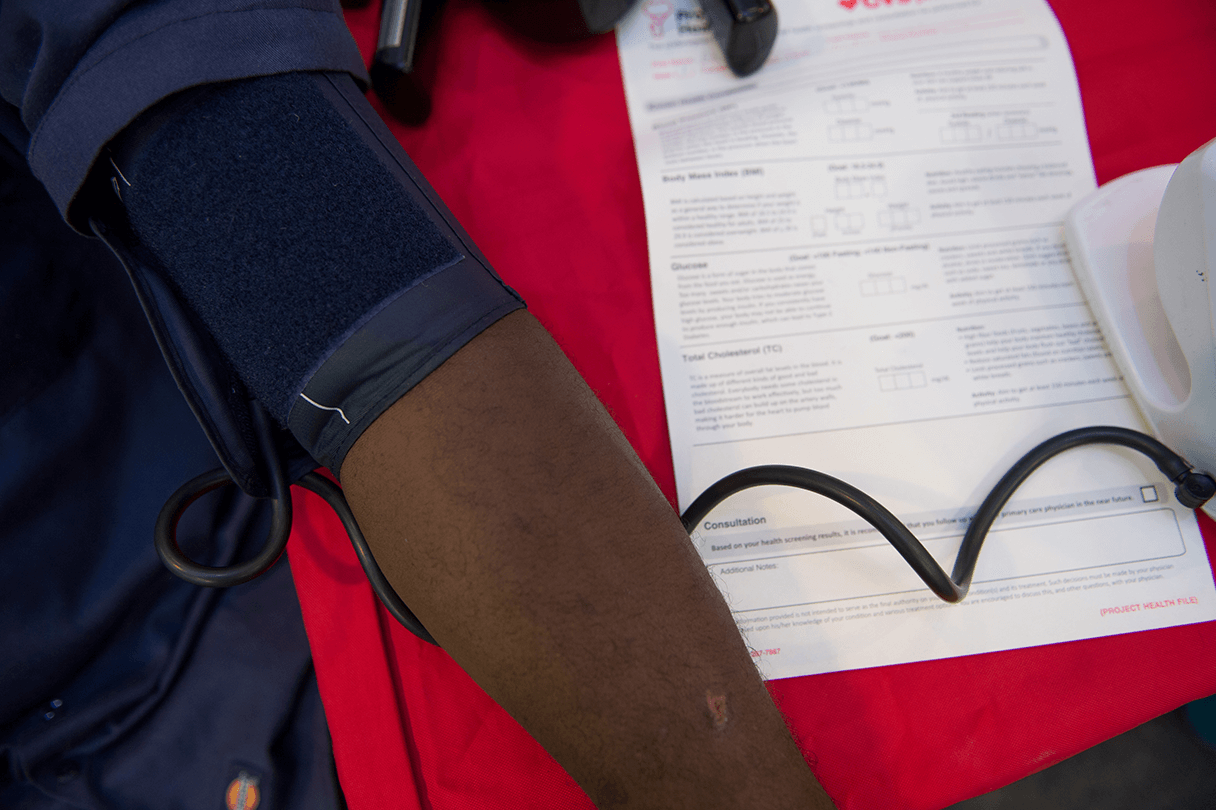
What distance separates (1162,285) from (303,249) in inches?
22.0

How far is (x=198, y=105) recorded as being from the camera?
301mm

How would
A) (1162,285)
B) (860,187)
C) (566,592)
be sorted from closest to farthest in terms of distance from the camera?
(566,592), (1162,285), (860,187)

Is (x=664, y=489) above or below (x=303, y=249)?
below

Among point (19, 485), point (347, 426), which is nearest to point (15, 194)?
point (19, 485)

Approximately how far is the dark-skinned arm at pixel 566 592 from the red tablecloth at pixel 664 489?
0.54 ft

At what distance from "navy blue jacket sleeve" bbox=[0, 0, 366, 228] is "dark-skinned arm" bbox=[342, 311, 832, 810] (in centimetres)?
20

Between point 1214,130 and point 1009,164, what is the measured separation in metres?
0.21

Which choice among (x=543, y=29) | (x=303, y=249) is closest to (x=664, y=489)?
(x=303, y=249)

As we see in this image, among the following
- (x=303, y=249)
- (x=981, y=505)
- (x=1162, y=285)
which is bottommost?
(x=981, y=505)

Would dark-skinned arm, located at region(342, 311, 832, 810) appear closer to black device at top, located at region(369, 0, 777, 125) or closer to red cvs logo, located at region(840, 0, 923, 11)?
black device at top, located at region(369, 0, 777, 125)

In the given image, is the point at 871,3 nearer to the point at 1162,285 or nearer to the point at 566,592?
the point at 1162,285

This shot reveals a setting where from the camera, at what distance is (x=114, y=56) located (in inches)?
11.7

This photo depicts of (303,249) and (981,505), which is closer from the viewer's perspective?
(303,249)

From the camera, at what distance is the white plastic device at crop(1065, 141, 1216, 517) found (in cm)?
37
